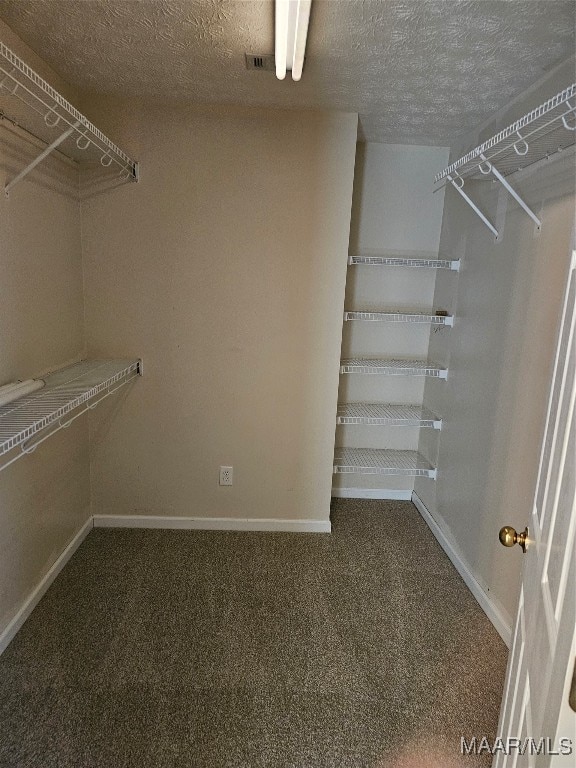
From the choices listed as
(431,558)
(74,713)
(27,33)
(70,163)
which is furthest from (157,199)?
(431,558)

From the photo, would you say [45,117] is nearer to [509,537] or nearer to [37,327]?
[37,327]

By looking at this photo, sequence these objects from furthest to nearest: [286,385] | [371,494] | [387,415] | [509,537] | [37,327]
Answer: [371,494], [387,415], [286,385], [37,327], [509,537]

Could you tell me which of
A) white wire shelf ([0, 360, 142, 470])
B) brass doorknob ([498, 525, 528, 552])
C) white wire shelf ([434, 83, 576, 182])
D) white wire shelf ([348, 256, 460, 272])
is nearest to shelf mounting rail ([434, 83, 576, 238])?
white wire shelf ([434, 83, 576, 182])

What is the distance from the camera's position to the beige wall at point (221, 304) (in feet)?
7.79

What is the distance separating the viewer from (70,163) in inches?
89.0

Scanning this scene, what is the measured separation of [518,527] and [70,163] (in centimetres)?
258

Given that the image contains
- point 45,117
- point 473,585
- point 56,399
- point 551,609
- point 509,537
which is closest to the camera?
point 551,609

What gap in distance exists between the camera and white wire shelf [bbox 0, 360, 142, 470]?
55.1 inches

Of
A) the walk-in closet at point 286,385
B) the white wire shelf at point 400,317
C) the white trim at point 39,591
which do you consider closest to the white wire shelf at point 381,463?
the walk-in closet at point 286,385

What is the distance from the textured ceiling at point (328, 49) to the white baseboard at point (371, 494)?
224 cm

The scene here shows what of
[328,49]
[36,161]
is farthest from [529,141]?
[36,161]

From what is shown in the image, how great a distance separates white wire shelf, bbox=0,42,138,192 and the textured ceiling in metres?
0.26

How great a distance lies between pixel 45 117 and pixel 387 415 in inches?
87.7

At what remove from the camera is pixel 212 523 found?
2.76 meters
